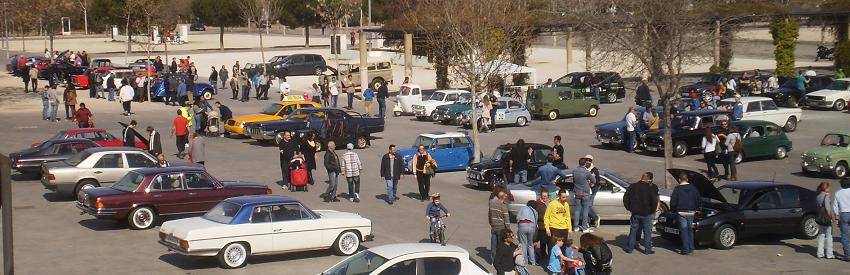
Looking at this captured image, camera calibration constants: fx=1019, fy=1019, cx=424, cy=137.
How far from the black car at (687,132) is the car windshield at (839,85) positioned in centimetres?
1398

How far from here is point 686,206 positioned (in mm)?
17266

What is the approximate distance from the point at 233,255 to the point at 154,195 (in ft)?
12.8

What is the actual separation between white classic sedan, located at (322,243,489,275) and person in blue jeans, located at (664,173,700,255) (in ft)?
18.4

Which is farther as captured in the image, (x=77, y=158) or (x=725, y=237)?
(x=77, y=158)

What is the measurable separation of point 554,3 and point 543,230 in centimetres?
4617

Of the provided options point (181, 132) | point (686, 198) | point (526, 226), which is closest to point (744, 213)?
point (686, 198)

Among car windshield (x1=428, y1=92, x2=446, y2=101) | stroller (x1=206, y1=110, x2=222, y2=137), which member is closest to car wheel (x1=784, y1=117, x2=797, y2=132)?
car windshield (x1=428, y1=92, x2=446, y2=101)

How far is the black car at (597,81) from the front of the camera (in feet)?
155

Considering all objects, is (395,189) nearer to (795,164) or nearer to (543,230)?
(543,230)

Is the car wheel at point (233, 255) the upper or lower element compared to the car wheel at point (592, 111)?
lower

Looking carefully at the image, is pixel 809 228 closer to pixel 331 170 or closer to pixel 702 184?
pixel 702 184

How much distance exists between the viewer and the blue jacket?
17.2 m

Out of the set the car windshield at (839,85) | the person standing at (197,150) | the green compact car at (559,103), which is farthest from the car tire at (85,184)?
the car windshield at (839,85)

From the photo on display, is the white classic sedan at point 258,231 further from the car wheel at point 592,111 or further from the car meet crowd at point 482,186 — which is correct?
the car wheel at point 592,111
